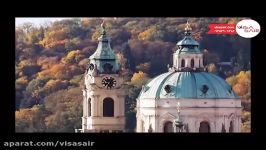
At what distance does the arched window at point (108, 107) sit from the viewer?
48772 millimetres

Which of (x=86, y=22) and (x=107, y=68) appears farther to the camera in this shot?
(x=107, y=68)

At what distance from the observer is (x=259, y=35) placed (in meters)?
44.0

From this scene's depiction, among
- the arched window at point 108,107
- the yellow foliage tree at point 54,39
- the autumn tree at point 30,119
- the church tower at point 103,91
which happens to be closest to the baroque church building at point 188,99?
the church tower at point 103,91

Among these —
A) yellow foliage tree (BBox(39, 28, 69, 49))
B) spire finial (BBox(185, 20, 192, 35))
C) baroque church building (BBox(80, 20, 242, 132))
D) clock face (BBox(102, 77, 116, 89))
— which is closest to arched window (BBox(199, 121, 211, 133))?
baroque church building (BBox(80, 20, 242, 132))

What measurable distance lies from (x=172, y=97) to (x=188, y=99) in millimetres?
335

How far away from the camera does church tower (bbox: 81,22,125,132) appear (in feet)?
157

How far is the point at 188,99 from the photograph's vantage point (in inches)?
1945

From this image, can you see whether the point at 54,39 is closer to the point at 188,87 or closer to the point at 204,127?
the point at 204,127

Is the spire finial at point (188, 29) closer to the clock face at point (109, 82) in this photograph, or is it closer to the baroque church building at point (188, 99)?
the baroque church building at point (188, 99)

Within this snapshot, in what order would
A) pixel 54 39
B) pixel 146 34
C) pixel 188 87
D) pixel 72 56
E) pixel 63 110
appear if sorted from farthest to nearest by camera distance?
pixel 188 87
pixel 63 110
pixel 146 34
pixel 72 56
pixel 54 39

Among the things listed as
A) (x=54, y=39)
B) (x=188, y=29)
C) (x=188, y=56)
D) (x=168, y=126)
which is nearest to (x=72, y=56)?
(x=54, y=39)

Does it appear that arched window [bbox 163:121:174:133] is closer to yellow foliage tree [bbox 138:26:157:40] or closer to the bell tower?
the bell tower
